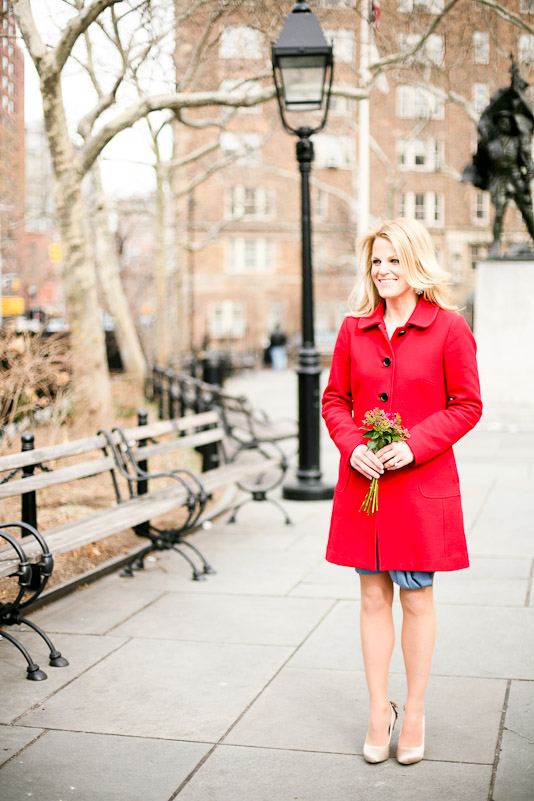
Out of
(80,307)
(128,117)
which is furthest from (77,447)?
(128,117)

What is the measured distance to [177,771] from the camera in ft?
11.9

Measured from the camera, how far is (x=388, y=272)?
3.58 m

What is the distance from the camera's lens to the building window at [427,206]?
5331cm

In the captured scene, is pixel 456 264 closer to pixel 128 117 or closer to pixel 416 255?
pixel 128 117

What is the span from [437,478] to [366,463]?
284 mm

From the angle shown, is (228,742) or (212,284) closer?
(228,742)

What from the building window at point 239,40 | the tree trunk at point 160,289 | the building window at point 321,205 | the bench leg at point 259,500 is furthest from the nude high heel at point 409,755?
the building window at point 321,205

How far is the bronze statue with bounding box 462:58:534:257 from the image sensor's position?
14.7 m

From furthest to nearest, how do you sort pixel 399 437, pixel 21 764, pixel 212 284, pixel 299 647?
pixel 212 284 < pixel 299 647 < pixel 21 764 < pixel 399 437

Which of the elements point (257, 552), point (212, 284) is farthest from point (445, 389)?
point (212, 284)

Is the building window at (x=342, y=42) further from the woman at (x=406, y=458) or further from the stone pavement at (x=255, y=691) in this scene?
the woman at (x=406, y=458)

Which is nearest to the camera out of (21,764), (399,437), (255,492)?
(399,437)

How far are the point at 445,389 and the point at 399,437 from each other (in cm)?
31

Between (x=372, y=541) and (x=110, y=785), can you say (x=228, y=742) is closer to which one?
(x=110, y=785)
